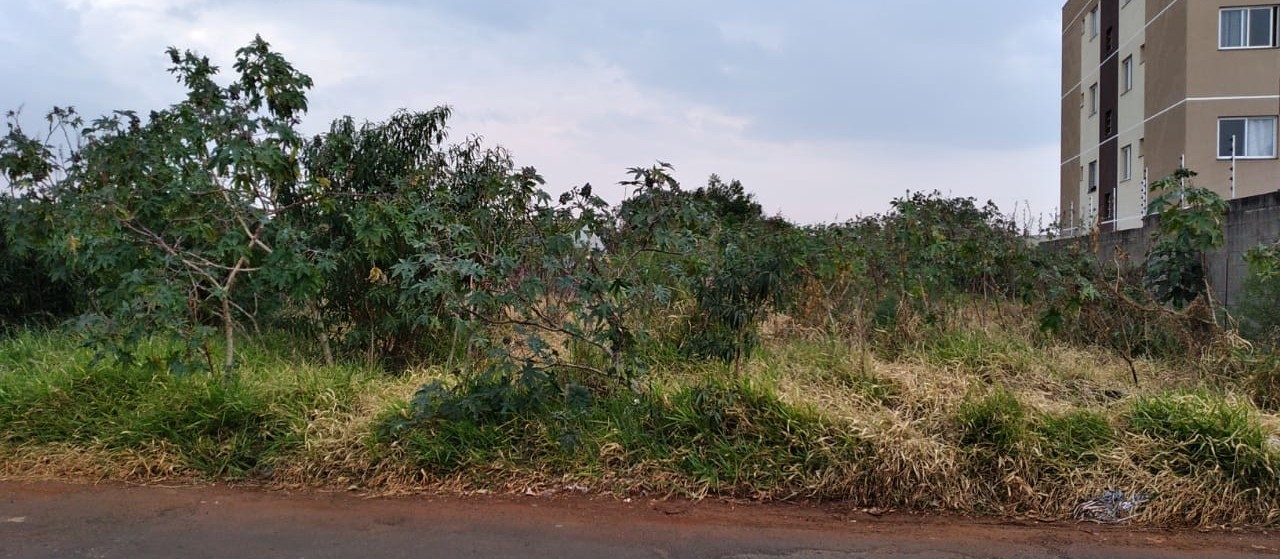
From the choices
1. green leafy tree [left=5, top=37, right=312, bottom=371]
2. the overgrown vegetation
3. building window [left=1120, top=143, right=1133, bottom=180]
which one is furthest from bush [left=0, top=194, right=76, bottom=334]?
building window [left=1120, top=143, right=1133, bottom=180]

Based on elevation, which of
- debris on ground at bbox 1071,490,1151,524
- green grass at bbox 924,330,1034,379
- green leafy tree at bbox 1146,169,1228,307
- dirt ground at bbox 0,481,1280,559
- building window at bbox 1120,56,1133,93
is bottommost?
dirt ground at bbox 0,481,1280,559

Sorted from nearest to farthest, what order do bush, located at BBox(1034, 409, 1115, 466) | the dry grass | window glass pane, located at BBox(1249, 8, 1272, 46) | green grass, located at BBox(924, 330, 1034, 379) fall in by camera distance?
the dry grass → bush, located at BBox(1034, 409, 1115, 466) → green grass, located at BBox(924, 330, 1034, 379) → window glass pane, located at BBox(1249, 8, 1272, 46)

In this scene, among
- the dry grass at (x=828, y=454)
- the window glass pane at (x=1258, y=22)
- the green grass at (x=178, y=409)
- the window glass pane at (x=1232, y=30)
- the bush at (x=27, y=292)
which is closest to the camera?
the dry grass at (x=828, y=454)

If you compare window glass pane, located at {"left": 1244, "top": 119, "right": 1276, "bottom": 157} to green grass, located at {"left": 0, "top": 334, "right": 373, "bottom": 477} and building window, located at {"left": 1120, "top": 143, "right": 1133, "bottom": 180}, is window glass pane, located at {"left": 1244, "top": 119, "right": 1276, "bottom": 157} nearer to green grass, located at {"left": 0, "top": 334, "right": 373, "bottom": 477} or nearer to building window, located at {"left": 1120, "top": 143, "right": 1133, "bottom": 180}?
building window, located at {"left": 1120, "top": 143, "right": 1133, "bottom": 180}

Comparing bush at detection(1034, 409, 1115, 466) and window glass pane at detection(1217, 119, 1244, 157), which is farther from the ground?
window glass pane at detection(1217, 119, 1244, 157)

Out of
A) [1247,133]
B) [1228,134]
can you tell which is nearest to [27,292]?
[1228,134]

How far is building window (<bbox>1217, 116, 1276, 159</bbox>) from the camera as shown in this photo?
68.9 feet

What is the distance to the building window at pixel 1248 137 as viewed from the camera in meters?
21.0

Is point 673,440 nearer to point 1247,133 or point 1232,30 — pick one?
point 1247,133

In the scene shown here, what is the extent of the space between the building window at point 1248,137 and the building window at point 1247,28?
161 cm

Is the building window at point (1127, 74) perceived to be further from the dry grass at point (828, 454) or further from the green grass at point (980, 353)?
the dry grass at point (828, 454)

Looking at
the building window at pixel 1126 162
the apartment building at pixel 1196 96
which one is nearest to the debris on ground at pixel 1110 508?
the apartment building at pixel 1196 96

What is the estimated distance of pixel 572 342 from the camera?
6367 mm

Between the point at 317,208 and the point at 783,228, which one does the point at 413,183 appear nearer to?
the point at 317,208
